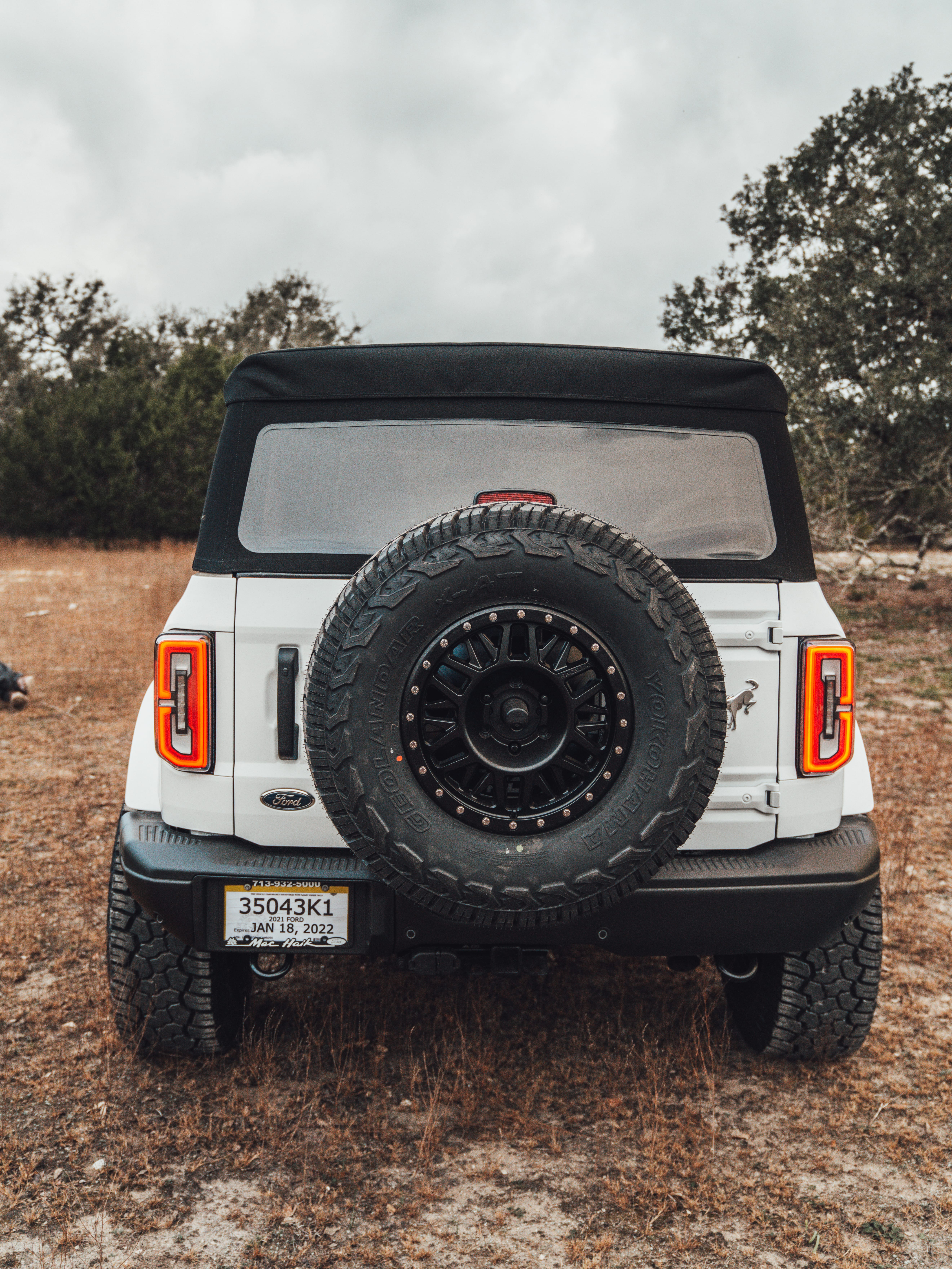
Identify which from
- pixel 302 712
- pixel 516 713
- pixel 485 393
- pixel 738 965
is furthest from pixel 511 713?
pixel 738 965

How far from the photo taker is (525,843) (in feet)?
6.86

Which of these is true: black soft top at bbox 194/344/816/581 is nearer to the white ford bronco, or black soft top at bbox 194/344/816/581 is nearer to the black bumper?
the white ford bronco

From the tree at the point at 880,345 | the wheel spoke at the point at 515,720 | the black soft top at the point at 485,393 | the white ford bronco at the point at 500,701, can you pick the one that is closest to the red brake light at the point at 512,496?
the white ford bronco at the point at 500,701

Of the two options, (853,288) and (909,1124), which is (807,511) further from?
(909,1124)

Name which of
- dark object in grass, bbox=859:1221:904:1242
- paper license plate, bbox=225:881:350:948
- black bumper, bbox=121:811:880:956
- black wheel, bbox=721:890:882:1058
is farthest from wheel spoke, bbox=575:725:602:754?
dark object in grass, bbox=859:1221:904:1242

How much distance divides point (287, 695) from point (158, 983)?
3.31 ft

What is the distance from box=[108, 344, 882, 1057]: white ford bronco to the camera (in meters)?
2.08

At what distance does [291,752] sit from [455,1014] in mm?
1305

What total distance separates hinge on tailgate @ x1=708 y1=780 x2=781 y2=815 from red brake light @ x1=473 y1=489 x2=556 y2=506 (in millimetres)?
864

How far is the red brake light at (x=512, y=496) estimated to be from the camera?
→ 2.58 meters

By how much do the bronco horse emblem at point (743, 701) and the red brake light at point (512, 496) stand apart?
0.69 m

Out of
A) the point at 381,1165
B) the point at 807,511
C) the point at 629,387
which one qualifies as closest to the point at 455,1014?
the point at 381,1165

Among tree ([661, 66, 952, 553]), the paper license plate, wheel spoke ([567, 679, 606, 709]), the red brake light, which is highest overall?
tree ([661, 66, 952, 553])

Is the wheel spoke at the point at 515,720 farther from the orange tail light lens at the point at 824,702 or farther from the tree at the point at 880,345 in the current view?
the tree at the point at 880,345
